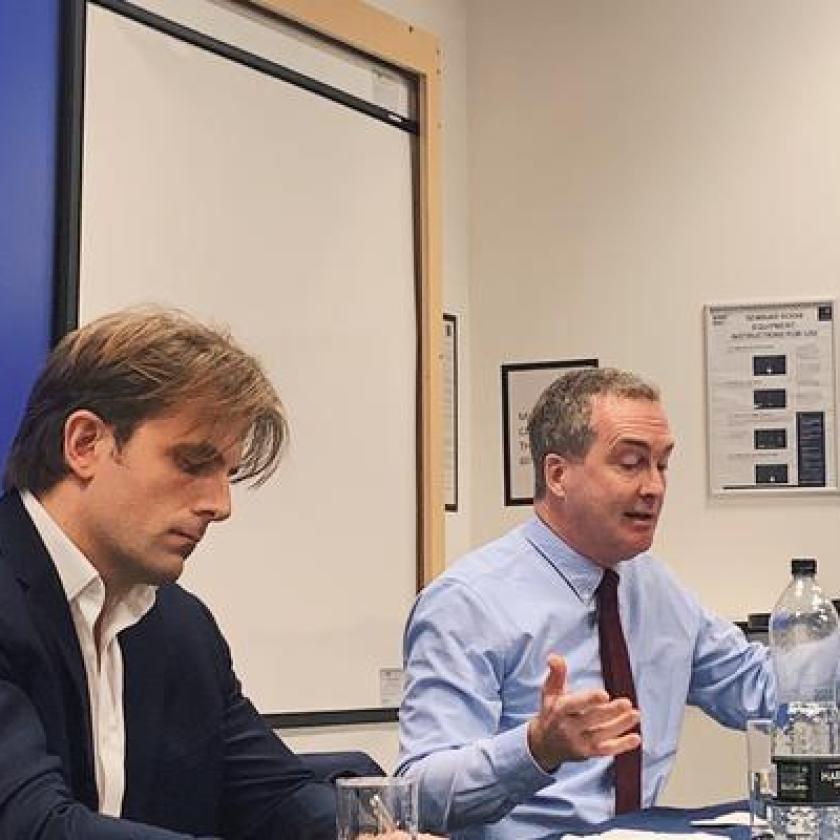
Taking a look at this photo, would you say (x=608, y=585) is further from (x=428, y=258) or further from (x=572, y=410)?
(x=428, y=258)

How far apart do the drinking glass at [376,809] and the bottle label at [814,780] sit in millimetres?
442

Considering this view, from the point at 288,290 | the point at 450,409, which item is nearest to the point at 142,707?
the point at 288,290

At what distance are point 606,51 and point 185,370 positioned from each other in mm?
2905

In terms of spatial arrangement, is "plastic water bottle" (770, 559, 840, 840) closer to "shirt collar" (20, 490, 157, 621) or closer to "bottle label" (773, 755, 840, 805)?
"bottle label" (773, 755, 840, 805)

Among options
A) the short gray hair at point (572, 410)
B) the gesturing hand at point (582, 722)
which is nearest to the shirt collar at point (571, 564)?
the short gray hair at point (572, 410)

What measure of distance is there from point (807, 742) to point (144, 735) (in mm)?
838

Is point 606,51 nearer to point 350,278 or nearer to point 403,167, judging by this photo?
point 403,167

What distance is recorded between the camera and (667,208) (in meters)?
4.34

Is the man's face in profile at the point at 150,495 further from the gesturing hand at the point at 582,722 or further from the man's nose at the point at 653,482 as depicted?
the man's nose at the point at 653,482

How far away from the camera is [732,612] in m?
4.12

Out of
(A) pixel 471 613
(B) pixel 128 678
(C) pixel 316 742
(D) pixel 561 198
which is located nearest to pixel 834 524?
(D) pixel 561 198

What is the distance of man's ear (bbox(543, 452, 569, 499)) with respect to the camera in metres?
2.89

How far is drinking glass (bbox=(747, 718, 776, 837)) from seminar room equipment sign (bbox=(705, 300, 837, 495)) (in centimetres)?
215

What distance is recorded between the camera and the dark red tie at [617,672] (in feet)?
8.70
